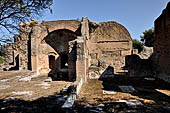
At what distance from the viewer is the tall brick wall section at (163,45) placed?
6496 millimetres

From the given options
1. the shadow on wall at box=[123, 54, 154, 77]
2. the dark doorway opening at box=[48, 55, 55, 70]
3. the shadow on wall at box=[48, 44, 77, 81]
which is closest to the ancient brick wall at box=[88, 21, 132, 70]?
the shadow on wall at box=[48, 44, 77, 81]

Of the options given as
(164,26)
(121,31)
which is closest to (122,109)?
(164,26)

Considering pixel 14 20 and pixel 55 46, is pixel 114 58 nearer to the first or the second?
pixel 55 46

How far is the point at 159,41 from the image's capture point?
25.4ft

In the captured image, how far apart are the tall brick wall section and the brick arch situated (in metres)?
6.67

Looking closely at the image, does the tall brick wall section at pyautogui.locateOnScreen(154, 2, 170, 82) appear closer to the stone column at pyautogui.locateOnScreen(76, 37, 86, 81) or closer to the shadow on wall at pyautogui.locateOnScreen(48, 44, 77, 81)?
the stone column at pyautogui.locateOnScreen(76, 37, 86, 81)

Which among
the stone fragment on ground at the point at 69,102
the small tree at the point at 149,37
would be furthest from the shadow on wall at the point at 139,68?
the small tree at the point at 149,37

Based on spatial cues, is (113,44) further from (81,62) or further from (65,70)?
(81,62)

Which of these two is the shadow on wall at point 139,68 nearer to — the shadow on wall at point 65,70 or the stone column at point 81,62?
the stone column at point 81,62

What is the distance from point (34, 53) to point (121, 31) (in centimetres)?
1088

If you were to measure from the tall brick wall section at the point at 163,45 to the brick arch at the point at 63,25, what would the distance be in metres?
6.67

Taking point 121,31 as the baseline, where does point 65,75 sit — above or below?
below

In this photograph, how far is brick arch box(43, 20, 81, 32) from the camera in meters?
11.5

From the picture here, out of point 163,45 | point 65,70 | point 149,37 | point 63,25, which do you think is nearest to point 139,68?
point 163,45
